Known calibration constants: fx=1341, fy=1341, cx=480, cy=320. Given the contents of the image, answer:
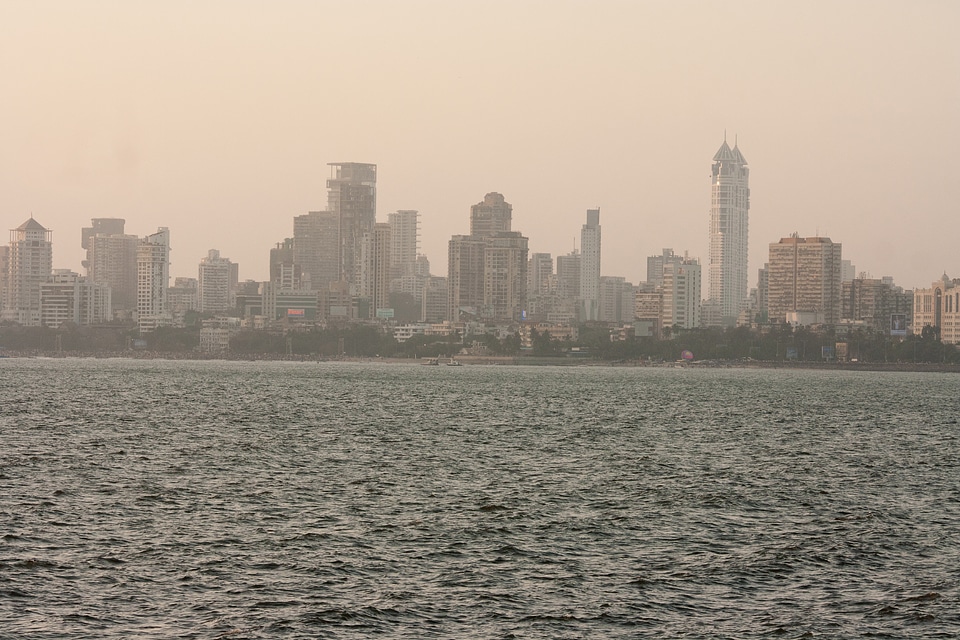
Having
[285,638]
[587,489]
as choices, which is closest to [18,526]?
[285,638]

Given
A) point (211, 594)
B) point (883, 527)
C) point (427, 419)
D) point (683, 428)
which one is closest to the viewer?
point (211, 594)

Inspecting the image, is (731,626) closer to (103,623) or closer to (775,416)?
(103,623)

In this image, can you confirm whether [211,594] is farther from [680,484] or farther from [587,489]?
[680,484]

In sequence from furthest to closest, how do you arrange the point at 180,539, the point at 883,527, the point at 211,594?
the point at 883,527 → the point at 180,539 → the point at 211,594

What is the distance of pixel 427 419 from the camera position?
104938 mm

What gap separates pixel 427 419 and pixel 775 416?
33.2 m

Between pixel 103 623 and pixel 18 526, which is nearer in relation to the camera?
pixel 103 623

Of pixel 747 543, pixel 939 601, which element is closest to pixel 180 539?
pixel 747 543

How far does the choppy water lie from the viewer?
32.2 m

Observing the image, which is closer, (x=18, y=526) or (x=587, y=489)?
(x=18, y=526)

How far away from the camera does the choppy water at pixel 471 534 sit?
3216 centimetres

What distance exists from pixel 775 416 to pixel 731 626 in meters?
89.2

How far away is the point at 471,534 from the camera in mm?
43469

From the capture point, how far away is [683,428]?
3848 inches
